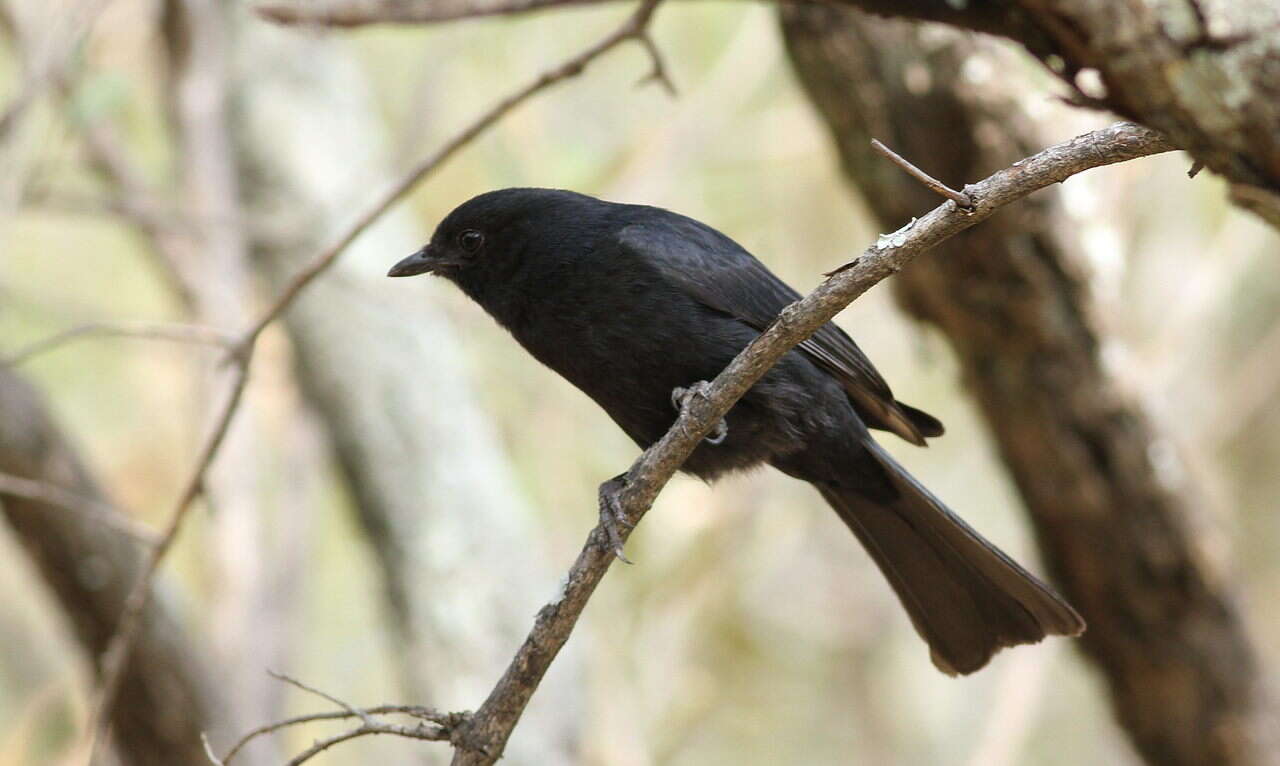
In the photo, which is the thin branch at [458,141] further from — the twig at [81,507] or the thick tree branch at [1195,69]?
the thick tree branch at [1195,69]

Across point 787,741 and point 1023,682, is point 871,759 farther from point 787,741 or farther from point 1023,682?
point 1023,682

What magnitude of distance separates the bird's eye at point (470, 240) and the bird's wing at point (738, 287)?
0.52 meters

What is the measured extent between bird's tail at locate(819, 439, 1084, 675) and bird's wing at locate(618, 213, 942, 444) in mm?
160

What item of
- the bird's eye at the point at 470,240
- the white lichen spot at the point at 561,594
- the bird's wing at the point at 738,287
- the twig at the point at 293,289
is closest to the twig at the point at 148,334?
the twig at the point at 293,289

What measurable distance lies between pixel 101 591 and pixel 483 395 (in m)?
4.13

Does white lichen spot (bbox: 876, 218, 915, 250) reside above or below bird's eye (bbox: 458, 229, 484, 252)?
below

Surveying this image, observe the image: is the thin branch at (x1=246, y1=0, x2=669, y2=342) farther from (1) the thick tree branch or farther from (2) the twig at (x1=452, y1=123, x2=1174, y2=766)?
(1) the thick tree branch

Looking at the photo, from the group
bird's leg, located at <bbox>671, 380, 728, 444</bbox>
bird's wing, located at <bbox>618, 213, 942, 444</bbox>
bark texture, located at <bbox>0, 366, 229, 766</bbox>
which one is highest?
bird's wing, located at <bbox>618, 213, 942, 444</bbox>

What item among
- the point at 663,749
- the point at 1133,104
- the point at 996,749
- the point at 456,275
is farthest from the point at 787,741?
the point at 1133,104

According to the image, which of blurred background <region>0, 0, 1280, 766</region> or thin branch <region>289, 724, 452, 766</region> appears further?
blurred background <region>0, 0, 1280, 766</region>

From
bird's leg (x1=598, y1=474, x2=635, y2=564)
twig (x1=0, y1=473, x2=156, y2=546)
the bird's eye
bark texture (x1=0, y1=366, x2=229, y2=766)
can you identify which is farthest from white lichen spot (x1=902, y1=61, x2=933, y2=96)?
bark texture (x1=0, y1=366, x2=229, y2=766)

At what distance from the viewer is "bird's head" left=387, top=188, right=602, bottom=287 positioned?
12.3ft

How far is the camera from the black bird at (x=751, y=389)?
3.35m

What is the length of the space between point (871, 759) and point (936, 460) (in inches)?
89.8
